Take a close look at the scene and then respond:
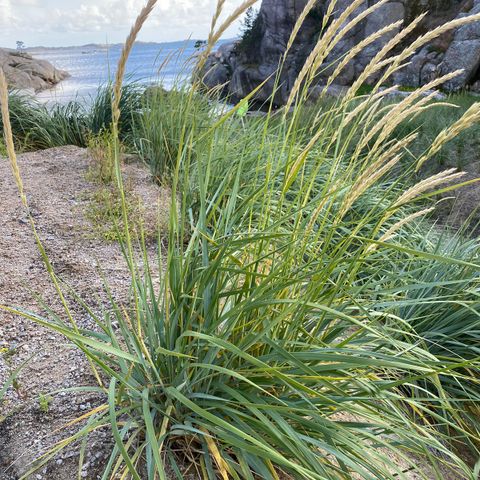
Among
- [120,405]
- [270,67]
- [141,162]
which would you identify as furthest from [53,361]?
[270,67]

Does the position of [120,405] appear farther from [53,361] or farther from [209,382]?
[53,361]

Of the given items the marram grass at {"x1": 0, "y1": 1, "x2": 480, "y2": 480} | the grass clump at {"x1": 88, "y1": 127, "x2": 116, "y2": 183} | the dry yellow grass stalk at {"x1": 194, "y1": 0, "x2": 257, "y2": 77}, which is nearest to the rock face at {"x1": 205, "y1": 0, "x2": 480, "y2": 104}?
the grass clump at {"x1": 88, "y1": 127, "x2": 116, "y2": 183}

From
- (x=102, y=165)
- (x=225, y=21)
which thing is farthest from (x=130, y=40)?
(x=102, y=165)

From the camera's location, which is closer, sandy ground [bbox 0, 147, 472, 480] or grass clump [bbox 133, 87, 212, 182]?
sandy ground [bbox 0, 147, 472, 480]

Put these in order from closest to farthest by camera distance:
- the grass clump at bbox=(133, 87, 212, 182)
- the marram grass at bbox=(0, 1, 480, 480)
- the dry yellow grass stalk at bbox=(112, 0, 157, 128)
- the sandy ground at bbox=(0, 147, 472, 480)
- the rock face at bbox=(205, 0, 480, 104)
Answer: the dry yellow grass stalk at bbox=(112, 0, 157, 128) < the marram grass at bbox=(0, 1, 480, 480) < the sandy ground at bbox=(0, 147, 472, 480) < the grass clump at bbox=(133, 87, 212, 182) < the rock face at bbox=(205, 0, 480, 104)

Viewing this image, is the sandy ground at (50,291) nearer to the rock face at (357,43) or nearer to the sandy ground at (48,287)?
the sandy ground at (48,287)

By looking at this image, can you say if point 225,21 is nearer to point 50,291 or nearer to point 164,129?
point 50,291

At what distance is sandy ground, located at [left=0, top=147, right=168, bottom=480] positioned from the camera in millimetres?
1366

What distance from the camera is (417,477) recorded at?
5.43 ft

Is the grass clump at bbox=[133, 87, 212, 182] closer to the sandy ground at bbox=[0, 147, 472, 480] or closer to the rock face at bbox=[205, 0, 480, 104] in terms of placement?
the sandy ground at bbox=[0, 147, 472, 480]

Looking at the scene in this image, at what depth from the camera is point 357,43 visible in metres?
5.35

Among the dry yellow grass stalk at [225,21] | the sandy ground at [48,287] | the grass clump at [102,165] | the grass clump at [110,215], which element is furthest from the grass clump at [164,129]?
the dry yellow grass stalk at [225,21]

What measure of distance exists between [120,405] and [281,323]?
53 cm

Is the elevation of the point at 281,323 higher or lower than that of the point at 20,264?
higher
